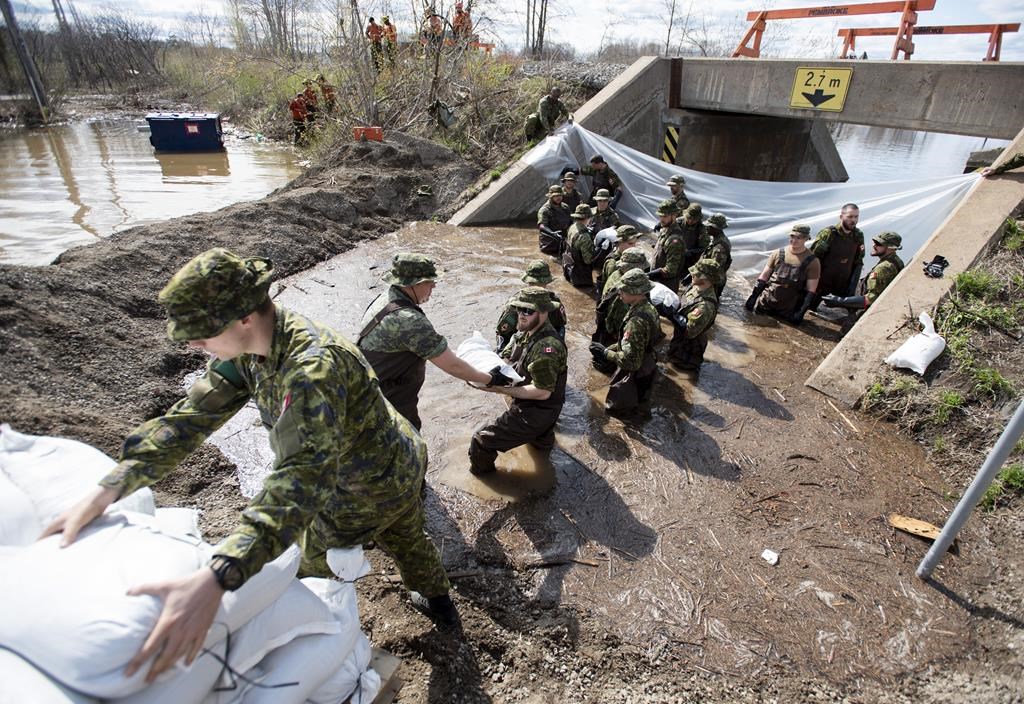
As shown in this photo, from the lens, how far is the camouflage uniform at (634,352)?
14.1 feet

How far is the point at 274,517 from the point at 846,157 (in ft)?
81.4

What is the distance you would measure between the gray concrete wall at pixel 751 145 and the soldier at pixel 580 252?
475cm

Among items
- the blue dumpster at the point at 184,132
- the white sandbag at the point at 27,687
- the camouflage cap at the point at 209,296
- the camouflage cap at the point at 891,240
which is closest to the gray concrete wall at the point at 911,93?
the camouflage cap at the point at 891,240

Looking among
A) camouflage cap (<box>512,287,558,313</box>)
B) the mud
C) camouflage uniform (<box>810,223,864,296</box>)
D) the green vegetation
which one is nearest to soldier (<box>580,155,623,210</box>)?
camouflage uniform (<box>810,223,864,296</box>)

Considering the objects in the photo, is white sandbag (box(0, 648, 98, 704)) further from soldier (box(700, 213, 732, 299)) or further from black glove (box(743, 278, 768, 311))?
black glove (box(743, 278, 768, 311))

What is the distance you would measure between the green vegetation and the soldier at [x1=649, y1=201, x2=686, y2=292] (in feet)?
12.1

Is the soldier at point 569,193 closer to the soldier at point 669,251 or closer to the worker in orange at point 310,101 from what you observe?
the soldier at point 669,251

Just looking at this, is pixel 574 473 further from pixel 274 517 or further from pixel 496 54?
Answer: pixel 496 54

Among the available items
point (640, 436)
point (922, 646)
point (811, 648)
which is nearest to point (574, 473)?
point (640, 436)

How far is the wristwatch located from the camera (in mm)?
1327

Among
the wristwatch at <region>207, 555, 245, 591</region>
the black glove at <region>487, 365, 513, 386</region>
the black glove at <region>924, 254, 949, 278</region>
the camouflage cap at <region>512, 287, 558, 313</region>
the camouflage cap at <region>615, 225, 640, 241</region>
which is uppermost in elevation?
the wristwatch at <region>207, 555, 245, 591</region>

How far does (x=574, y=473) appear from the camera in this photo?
396 centimetres

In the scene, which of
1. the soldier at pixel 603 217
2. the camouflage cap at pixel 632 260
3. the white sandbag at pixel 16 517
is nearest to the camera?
the white sandbag at pixel 16 517

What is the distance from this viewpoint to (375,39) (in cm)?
1195
